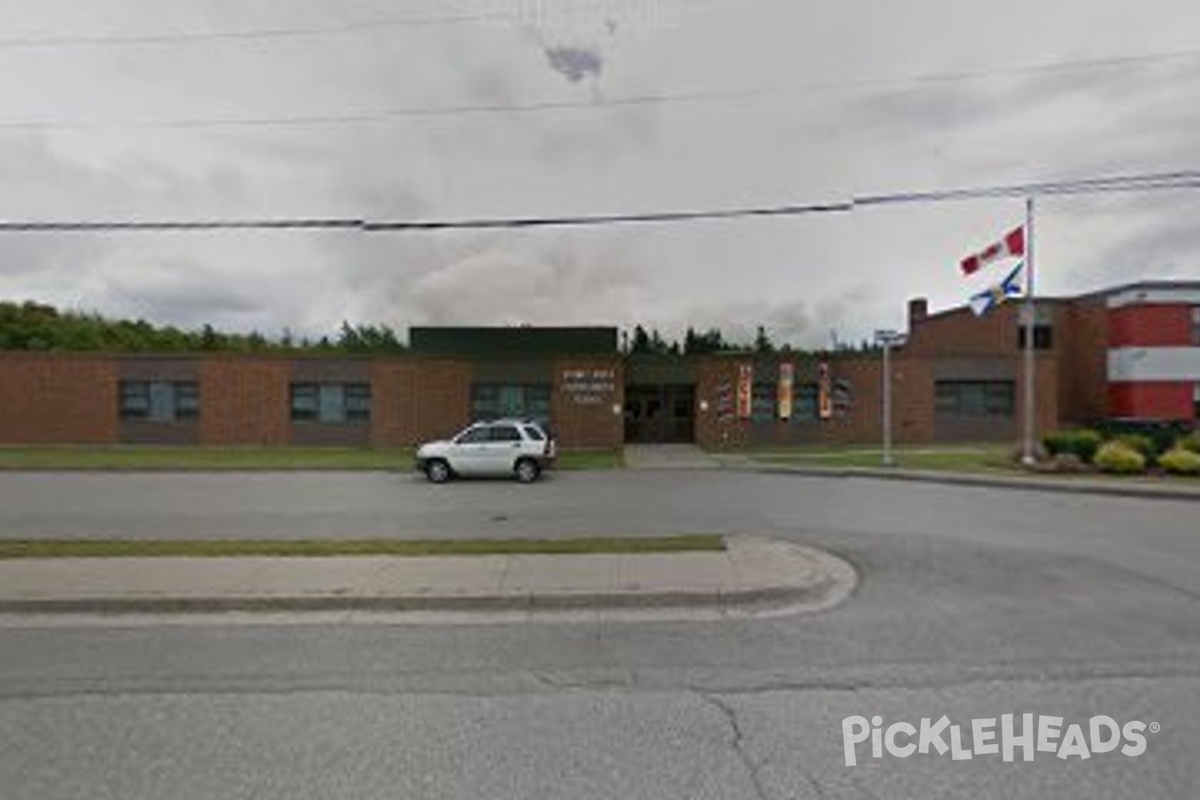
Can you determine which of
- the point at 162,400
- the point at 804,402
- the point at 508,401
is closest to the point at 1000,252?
the point at 804,402

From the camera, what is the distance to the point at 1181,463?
2103 cm

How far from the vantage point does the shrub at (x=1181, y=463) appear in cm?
2097

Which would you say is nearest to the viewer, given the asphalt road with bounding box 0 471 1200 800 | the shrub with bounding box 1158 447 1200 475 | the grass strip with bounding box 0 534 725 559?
the asphalt road with bounding box 0 471 1200 800

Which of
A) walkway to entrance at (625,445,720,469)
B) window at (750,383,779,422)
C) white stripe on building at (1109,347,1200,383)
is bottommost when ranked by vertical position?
walkway to entrance at (625,445,720,469)

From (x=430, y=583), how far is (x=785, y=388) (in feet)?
93.1

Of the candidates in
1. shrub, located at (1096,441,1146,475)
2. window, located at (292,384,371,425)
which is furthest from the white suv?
shrub, located at (1096,441,1146,475)

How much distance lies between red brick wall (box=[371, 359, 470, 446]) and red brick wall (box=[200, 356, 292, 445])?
3743mm

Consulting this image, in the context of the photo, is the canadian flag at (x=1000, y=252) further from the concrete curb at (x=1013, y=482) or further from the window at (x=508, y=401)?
the window at (x=508, y=401)

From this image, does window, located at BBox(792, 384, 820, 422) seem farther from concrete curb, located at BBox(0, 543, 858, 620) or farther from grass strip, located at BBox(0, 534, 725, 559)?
concrete curb, located at BBox(0, 543, 858, 620)

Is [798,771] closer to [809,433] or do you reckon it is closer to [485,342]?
[809,433]

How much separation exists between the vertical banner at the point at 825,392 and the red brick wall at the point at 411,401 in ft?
48.8

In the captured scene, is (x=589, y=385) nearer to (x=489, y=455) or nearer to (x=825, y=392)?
(x=825, y=392)

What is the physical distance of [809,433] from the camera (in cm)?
3497

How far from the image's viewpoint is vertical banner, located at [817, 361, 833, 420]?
35.0 m
